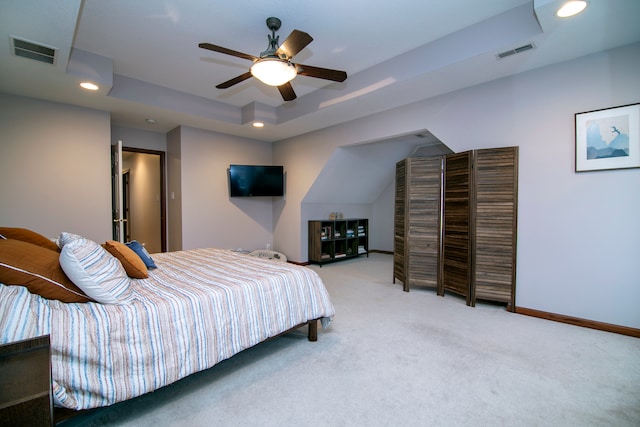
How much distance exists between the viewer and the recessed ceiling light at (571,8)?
6.54 ft

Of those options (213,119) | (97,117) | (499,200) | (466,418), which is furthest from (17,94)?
(499,200)

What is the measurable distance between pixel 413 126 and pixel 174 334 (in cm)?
361

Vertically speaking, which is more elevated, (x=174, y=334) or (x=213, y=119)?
(x=213, y=119)

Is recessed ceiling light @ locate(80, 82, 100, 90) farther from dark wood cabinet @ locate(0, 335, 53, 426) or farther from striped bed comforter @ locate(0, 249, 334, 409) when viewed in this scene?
dark wood cabinet @ locate(0, 335, 53, 426)

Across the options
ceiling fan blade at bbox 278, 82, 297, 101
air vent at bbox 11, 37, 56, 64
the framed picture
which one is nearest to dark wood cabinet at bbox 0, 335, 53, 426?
ceiling fan blade at bbox 278, 82, 297, 101

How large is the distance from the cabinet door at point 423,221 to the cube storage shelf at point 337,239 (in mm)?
1948

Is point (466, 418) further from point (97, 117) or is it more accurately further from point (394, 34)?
point (97, 117)

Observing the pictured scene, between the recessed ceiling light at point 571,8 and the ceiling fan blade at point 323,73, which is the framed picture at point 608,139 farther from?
the ceiling fan blade at point 323,73

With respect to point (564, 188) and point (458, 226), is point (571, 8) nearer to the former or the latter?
point (564, 188)

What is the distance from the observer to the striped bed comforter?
1.27m

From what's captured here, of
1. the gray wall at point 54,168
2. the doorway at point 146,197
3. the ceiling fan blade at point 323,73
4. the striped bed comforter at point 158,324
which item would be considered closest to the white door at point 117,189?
the gray wall at point 54,168

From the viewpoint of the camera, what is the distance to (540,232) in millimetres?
2969

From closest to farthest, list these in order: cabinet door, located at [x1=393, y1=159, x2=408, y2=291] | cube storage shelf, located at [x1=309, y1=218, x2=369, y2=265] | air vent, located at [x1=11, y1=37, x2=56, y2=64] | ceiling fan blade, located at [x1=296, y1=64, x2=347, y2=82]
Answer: air vent, located at [x1=11, y1=37, x2=56, y2=64] < ceiling fan blade, located at [x1=296, y1=64, x2=347, y2=82] < cabinet door, located at [x1=393, y1=159, x2=408, y2=291] < cube storage shelf, located at [x1=309, y1=218, x2=369, y2=265]

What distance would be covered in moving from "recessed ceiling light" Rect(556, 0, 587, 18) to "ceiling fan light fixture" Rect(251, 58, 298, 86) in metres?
2.00
